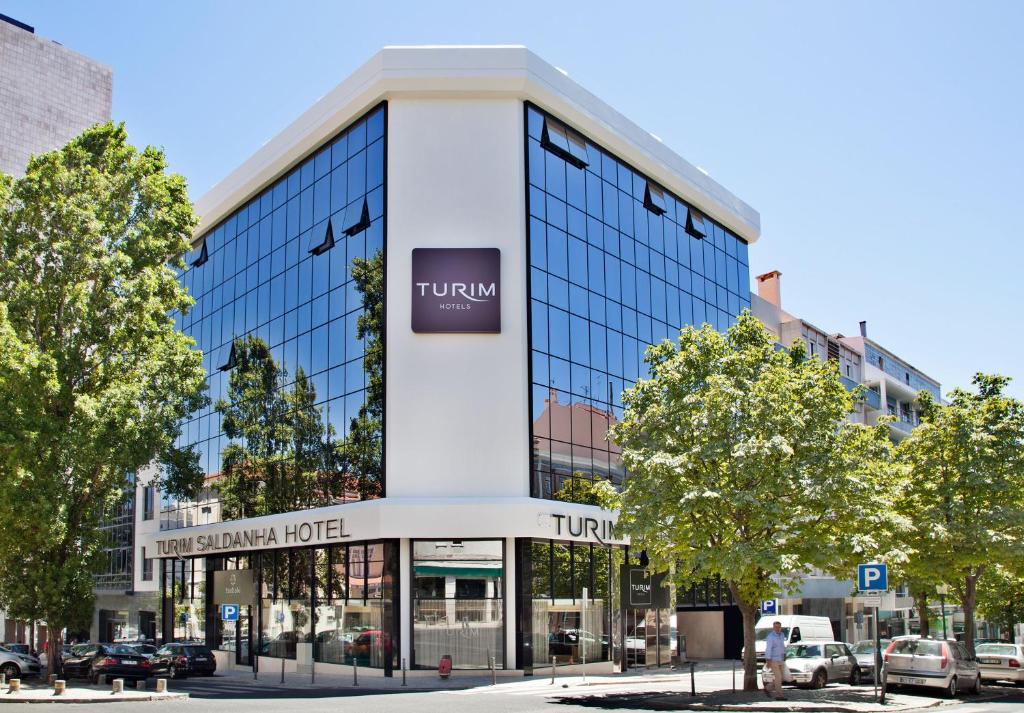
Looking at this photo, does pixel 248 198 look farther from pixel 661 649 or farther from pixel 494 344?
pixel 661 649

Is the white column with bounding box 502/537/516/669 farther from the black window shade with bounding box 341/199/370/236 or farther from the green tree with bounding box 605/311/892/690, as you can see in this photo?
the black window shade with bounding box 341/199/370/236

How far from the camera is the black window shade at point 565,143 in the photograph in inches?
1423

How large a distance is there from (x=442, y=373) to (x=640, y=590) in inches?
400

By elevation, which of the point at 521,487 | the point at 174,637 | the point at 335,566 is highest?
the point at 521,487

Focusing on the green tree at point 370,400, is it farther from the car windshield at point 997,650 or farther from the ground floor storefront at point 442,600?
the car windshield at point 997,650

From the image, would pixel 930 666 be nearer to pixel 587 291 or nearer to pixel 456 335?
pixel 456 335

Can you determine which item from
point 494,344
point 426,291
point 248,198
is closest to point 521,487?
point 494,344

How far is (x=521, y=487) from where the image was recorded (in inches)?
1281

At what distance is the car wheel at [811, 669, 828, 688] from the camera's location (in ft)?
90.5

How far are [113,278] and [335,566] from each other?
1206 centimetres

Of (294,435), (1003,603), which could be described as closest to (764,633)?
(294,435)

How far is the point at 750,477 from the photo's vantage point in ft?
78.4

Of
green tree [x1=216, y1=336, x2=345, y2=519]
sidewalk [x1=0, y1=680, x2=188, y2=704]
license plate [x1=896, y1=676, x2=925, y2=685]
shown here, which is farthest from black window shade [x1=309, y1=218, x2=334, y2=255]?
license plate [x1=896, y1=676, x2=925, y2=685]

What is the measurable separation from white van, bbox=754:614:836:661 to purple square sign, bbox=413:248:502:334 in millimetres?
15256
